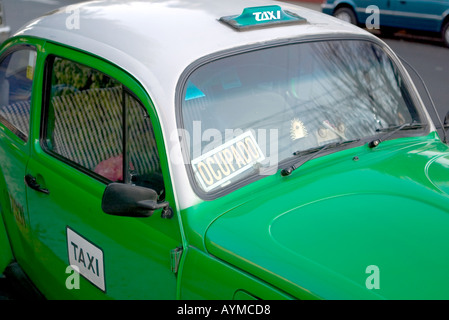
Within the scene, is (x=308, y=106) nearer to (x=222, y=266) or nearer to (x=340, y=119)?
(x=340, y=119)

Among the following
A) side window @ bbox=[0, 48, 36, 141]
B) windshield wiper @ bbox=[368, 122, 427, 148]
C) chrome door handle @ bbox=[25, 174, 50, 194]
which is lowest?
chrome door handle @ bbox=[25, 174, 50, 194]

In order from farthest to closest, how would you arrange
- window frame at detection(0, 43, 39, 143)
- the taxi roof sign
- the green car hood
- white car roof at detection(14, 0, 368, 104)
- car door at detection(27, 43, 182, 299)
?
1. window frame at detection(0, 43, 39, 143)
2. the taxi roof sign
3. white car roof at detection(14, 0, 368, 104)
4. car door at detection(27, 43, 182, 299)
5. the green car hood

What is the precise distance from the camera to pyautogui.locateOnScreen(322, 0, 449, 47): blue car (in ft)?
40.0

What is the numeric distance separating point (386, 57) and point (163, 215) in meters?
1.54

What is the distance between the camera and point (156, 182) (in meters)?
2.50

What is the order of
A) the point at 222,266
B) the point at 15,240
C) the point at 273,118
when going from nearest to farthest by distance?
the point at 222,266 → the point at 273,118 → the point at 15,240

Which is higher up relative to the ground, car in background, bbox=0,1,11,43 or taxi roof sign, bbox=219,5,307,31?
taxi roof sign, bbox=219,5,307,31

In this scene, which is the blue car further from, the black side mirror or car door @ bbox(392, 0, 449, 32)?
the black side mirror

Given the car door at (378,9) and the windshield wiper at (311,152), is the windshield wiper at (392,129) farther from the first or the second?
the car door at (378,9)

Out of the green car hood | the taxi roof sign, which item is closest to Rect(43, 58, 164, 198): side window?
the green car hood

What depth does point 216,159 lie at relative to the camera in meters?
2.46

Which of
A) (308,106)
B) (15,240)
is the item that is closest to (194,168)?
(308,106)

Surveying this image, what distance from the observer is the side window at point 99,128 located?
2.57 m

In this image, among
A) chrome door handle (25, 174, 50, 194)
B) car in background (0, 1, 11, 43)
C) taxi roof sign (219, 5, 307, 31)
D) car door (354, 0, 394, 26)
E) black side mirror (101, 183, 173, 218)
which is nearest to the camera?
black side mirror (101, 183, 173, 218)
